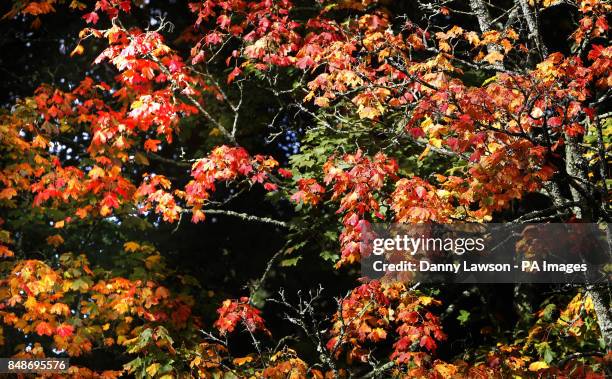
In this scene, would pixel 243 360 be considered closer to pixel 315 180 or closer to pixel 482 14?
pixel 315 180

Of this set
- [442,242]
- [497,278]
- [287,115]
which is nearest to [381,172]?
[442,242]

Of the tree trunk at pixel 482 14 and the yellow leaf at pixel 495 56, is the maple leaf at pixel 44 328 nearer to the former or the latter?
the yellow leaf at pixel 495 56

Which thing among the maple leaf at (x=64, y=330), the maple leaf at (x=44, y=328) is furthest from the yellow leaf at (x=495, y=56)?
the maple leaf at (x=44, y=328)

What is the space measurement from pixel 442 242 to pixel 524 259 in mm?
1251

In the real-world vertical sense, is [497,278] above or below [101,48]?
below

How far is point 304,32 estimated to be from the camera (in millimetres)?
9594

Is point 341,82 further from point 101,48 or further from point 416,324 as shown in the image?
point 101,48

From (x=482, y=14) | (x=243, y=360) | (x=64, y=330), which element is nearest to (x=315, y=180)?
(x=243, y=360)

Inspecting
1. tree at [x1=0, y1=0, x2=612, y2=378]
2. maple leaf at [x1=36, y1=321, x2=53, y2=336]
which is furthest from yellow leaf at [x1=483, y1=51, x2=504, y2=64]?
A: maple leaf at [x1=36, y1=321, x2=53, y2=336]

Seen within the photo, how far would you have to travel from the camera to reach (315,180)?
816 centimetres

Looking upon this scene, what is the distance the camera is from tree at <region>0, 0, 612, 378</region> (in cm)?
605

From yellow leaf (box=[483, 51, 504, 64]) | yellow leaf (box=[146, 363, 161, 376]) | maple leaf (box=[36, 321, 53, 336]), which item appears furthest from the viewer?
maple leaf (box=[36, 321, 53, 336])

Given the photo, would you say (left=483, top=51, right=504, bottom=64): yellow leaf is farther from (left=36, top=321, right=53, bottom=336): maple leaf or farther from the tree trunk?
(left=36, top=321, right=53, bottom=336): maple leaf

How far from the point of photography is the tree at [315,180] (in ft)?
19.8
